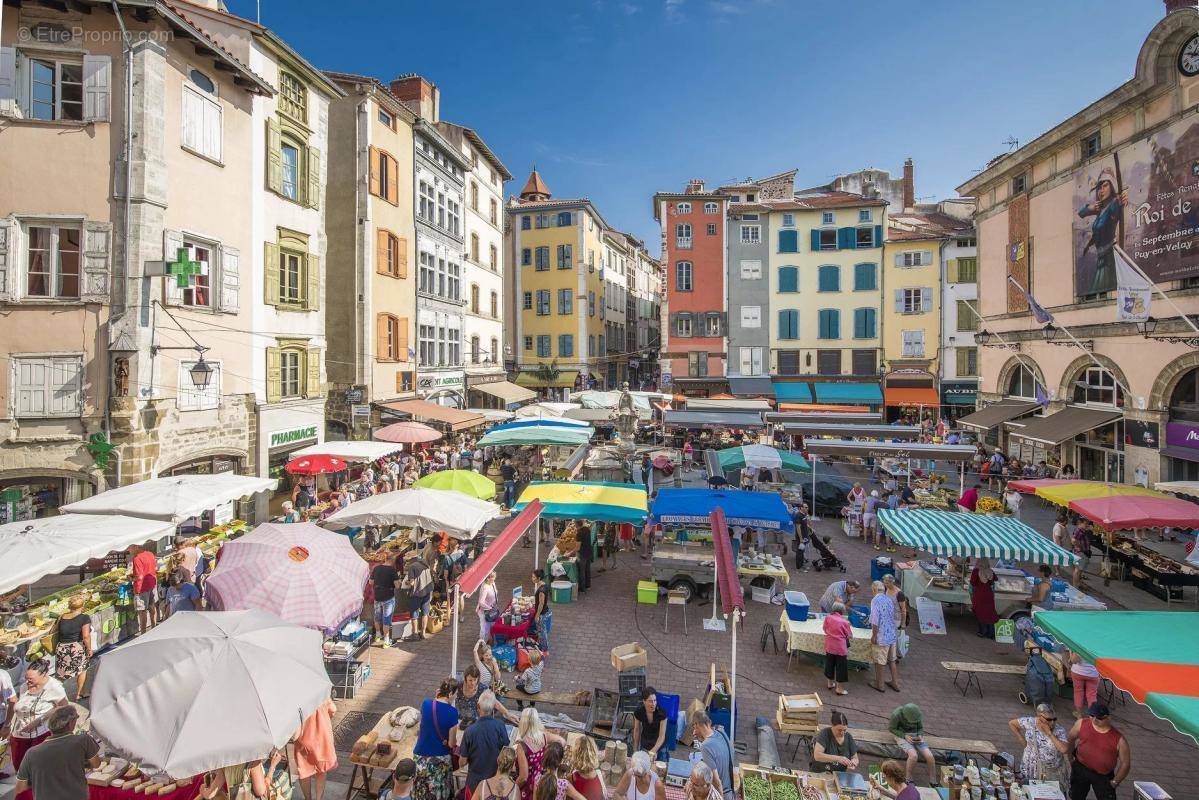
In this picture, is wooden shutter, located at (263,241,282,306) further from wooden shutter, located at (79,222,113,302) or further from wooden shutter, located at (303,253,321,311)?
wooden shutter, located at (79,222,113,302)

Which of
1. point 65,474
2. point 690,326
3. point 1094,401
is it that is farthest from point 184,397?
point 690,326

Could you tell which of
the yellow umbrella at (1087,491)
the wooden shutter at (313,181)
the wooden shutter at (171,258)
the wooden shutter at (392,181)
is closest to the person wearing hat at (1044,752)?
the yellow umbrella at (1087,491)

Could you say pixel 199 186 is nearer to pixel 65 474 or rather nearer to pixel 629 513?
pixel 65 474

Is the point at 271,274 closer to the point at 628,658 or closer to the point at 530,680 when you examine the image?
the point at 530,680

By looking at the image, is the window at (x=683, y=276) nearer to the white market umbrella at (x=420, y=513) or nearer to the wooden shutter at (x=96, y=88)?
the white market umbrella at (x=420, y=513)

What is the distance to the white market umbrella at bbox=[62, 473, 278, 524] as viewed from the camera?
11.0 metres

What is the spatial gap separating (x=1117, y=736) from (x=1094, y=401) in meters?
18.4

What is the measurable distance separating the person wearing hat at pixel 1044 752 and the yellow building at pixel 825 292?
3218 cm

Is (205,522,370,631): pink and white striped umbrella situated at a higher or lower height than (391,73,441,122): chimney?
lower

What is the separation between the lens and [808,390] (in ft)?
126

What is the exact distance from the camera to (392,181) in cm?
2491

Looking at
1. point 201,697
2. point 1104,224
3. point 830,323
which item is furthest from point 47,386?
point 830,323

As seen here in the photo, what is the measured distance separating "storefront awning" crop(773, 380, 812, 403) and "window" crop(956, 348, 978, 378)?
8600mm

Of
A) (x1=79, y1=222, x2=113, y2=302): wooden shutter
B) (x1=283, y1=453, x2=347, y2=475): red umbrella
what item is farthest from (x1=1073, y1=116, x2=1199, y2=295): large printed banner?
(x1=79, y1=222, x2=113, y2=302): wooden shutter
